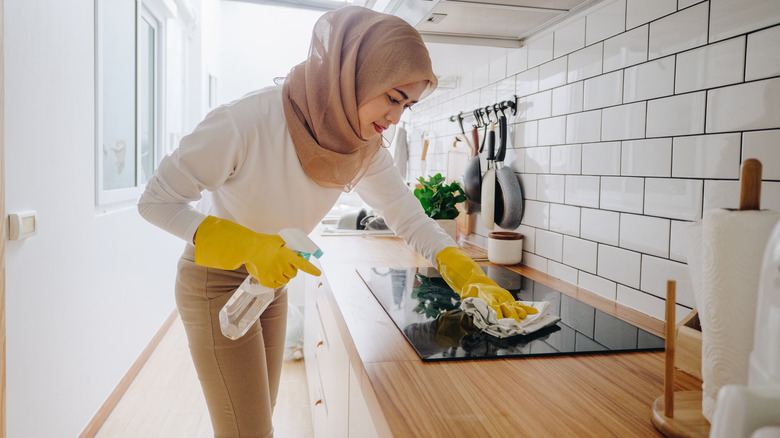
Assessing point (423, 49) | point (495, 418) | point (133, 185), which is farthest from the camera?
point (133, 185)

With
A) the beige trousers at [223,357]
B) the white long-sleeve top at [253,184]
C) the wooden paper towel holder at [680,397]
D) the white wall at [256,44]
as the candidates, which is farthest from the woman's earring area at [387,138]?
the white wall at [256,44]

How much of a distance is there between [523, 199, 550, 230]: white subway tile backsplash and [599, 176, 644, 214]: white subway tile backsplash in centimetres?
29

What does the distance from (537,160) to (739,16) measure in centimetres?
80

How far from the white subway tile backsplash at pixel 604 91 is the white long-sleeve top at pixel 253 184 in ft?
1.73

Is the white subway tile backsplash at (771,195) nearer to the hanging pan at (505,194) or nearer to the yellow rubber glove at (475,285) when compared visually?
the yellow rubber glove at (475,285)

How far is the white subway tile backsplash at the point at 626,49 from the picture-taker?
117cm

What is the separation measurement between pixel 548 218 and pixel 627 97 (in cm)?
49

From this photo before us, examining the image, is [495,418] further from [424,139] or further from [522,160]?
[424,139]

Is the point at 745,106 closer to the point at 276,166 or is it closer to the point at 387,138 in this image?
the point at 276,166

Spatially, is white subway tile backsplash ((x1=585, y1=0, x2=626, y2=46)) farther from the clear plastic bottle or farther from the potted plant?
the clear plastic bottle

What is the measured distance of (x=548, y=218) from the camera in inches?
63.7

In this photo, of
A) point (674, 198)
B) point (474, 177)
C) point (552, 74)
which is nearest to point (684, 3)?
point (674, 198)

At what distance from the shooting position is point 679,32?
107 centimetres

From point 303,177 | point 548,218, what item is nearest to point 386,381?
point 303,177
